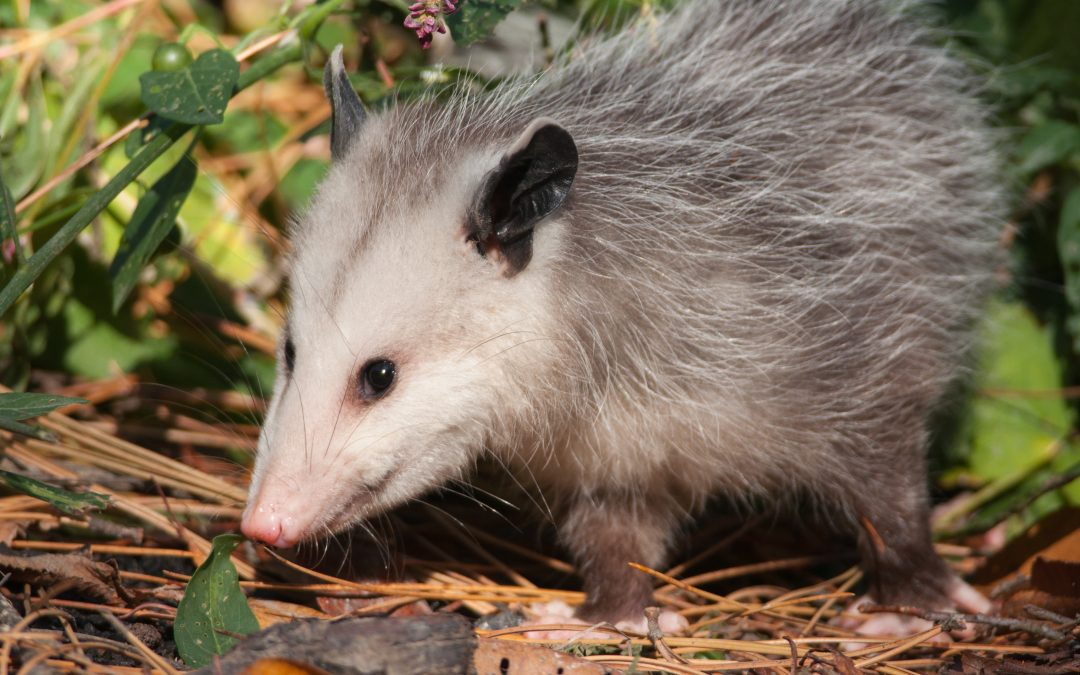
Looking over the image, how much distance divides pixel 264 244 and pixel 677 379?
1.59m

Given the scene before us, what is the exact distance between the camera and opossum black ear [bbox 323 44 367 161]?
2.07 meters

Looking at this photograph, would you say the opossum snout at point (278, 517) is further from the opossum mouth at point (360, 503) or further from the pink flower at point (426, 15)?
the pink flower at point (426, 15)

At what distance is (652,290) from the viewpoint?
2.05 m

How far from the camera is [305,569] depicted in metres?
2.08

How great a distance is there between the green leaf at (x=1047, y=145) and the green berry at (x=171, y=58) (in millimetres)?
2099

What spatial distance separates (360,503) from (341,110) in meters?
0.75

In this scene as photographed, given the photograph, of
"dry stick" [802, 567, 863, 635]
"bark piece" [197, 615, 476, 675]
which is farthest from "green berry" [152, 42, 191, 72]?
"dry stick" [802, 567, 863, 635]

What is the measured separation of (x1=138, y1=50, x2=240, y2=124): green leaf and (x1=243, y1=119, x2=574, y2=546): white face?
1.23ft

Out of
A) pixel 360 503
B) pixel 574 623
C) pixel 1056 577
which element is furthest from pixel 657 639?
pixel 1056 577

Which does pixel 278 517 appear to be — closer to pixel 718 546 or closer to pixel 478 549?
pixel 478 549

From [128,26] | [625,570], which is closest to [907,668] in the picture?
[625,570]

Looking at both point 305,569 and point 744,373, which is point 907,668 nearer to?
point 744,373

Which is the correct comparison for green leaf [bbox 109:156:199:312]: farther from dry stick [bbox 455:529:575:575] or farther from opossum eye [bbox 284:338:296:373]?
dry stick [bbox 455:529:575:575]

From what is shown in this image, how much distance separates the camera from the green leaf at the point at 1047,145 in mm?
2826
